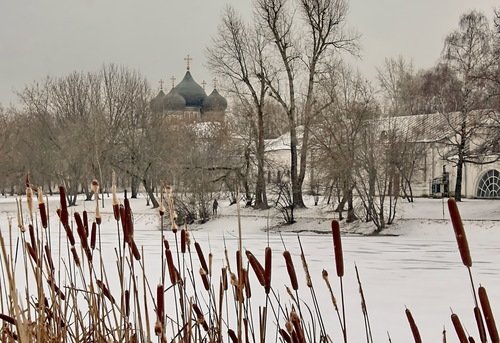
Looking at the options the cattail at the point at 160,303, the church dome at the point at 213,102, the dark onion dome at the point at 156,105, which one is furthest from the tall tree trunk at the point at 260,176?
the church dome at the point at 213,102

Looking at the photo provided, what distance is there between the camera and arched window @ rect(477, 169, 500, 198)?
35.9 metres

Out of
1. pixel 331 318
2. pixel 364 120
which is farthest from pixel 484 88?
pixel 331 318

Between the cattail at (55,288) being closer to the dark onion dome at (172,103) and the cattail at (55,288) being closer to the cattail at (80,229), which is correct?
the cattail at (80,229)

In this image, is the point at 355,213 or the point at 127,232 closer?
the point at 127,232

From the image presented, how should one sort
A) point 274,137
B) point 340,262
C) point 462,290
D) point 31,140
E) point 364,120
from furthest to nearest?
1. point 274,137
2. point 31,140
3. point 364,120
4. point 462,290
5. point 340,262

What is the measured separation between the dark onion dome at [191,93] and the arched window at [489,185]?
41.4 meters

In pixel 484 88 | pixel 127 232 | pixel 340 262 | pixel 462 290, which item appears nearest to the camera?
pixel 340 262

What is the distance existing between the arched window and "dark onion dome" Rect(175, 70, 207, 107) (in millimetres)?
41363

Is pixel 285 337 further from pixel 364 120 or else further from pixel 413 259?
pixel 364 120

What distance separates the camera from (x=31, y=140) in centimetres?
4869

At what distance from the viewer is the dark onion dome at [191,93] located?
7338 cm

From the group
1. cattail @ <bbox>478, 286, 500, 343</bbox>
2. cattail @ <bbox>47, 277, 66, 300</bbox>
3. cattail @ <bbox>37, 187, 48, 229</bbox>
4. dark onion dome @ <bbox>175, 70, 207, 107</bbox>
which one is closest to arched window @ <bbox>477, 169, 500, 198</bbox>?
cattail @ <bbox>47, 277, 66, 300</bbox>

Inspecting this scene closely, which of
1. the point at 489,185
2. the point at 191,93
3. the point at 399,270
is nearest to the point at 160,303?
the point at 399,270

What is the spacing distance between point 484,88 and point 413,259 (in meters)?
16.6
